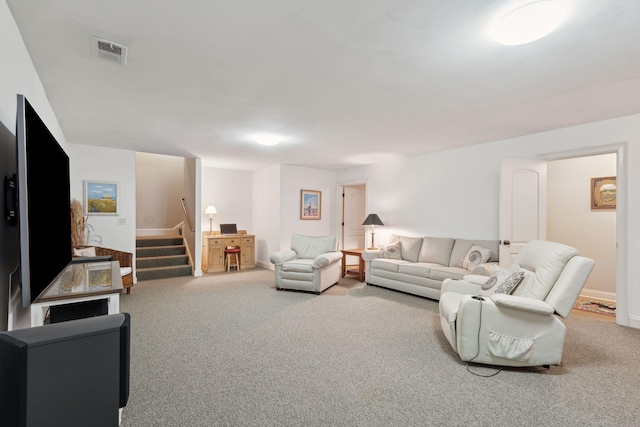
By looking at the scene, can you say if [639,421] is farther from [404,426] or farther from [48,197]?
[48,197]

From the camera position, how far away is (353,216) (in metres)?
7.63

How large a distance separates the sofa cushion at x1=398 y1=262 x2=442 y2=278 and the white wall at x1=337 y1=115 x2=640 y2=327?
84 centimetres

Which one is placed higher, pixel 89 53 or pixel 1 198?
pixel 89 53

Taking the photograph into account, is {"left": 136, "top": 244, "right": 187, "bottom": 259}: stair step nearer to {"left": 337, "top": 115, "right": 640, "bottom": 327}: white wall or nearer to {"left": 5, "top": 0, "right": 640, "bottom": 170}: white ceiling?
{"left": 5, "top": 0, "right": 640, "bottom": 170}: white ceiling

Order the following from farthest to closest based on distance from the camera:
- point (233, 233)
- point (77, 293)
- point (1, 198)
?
point (233, 233)
point (77, 293)
point (1, 198)

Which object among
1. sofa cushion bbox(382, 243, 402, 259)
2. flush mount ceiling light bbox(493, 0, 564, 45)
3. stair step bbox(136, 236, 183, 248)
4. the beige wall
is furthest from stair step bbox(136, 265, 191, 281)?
flush mount ceiling light bbox(493, 0, 564, 45)

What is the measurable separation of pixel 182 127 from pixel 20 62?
1.99 meters

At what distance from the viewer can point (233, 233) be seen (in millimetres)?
6934

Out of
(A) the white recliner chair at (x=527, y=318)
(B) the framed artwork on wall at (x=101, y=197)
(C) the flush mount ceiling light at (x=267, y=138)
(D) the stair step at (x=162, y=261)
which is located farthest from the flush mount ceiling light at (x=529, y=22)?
(D) the stair step at (x=162, y=261)

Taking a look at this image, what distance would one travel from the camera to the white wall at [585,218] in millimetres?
4656

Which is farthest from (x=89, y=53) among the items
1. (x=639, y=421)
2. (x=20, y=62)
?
(x=639, y=421)

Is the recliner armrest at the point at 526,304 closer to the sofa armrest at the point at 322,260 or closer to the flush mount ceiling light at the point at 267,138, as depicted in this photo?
the sofa armrest at the point at 322,260

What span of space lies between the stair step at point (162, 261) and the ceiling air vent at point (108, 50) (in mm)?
4560

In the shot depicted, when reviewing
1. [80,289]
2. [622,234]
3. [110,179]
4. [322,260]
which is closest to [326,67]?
[80,289]
